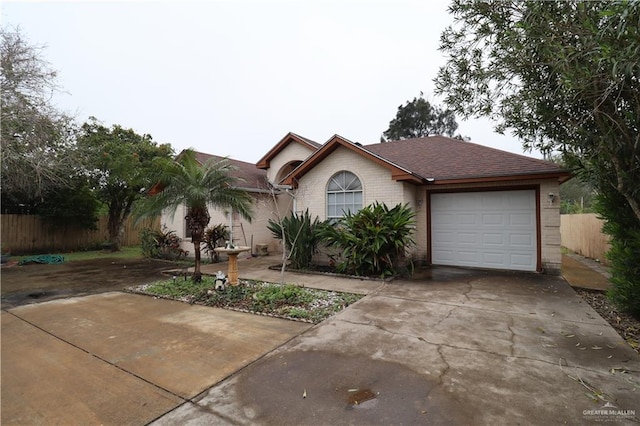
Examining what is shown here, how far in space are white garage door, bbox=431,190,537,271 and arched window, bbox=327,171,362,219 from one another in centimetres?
267

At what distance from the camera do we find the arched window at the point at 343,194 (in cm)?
976

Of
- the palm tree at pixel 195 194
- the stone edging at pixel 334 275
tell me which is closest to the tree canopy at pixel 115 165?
the palm tree at pixel 195 194

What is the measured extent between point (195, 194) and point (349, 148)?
4994 mm

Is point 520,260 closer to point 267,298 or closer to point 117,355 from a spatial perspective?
point 267,298

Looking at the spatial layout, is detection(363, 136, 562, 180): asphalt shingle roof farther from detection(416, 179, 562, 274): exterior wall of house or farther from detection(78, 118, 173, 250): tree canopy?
detection(78, 118, 173, 250): tree canopy

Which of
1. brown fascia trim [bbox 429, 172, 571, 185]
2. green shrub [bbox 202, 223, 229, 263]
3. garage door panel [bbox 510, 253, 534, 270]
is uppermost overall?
brown fascia trim [bbox 429, 172, 571, 185]

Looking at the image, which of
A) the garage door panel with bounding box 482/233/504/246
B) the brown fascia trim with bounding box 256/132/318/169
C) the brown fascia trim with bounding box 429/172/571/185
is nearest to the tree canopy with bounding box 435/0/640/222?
the brown fascia trim with bounding box 429/172/571/185

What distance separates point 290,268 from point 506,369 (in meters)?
6.84

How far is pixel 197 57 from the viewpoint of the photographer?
11.9m

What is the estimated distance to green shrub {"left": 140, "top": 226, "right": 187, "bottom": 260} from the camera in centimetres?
1259

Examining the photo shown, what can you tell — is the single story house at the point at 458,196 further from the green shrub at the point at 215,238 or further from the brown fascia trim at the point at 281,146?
the brown fascia trim at the point at 281,146

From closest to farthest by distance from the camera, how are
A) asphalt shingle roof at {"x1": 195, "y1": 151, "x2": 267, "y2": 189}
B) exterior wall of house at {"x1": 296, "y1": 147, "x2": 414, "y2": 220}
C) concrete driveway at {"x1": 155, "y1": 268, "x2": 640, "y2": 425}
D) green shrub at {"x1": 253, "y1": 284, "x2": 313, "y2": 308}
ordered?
concrete driveway at {"x1": 155, "y1": 268, "x2": 640, "y2": 425}
green shrub at {"x1": 253, "y1": 284, "x2": 313, "y2": 308}
exterior wall of house at {"x1": 296, "y1": 147, "x2": 414, "y2": 220}
asphalt shingle roof at {"x1": 195, "y1": 151, "x2": 267, "y2": 189}

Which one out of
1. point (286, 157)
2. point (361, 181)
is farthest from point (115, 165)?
point (361, 181)

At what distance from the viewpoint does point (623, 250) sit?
190 inches
